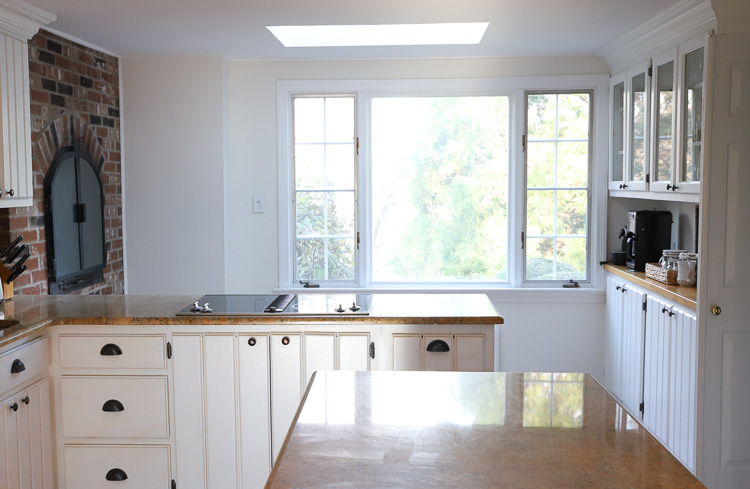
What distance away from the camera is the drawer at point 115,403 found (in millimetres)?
3016

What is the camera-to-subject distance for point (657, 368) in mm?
3850

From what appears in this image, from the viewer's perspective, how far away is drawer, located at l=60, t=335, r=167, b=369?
3008mm

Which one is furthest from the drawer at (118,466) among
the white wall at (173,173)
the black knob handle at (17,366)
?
the white wall at (173,173)

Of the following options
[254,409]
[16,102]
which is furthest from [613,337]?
[16,102]

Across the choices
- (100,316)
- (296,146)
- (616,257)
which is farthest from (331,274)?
(100,316)

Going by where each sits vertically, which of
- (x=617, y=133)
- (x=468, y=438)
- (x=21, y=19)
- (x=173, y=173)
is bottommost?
(x=468, y=438)

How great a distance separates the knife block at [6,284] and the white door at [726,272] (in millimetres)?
3154

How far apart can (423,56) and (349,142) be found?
2.62 feet

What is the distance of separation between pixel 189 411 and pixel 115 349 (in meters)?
0.41

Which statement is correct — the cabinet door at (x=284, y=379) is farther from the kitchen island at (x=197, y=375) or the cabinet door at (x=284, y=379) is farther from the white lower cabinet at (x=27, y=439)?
the white lower cabinet at (x=27, y=439)

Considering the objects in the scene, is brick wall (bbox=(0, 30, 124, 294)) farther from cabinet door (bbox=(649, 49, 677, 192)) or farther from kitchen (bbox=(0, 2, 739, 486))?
cabinet door (bbox=(649, 49, 677, 192))

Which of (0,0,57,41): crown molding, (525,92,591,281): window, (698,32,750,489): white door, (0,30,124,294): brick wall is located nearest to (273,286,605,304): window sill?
(525,92,591,281): window

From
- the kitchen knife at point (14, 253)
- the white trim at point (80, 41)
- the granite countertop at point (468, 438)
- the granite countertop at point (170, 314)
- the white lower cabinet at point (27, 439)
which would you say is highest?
the white trim at point (80, 41)

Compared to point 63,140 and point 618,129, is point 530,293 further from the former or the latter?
point 63,140
